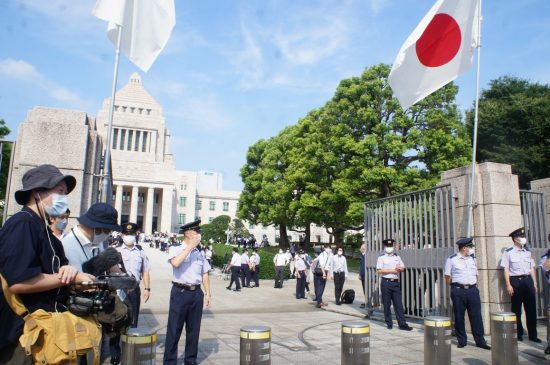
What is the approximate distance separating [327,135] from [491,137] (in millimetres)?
10541

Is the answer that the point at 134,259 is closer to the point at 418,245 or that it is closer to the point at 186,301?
the point at 186,301

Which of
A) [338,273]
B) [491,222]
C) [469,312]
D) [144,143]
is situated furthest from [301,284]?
[144,143]

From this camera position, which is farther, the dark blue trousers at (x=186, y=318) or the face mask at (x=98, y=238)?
the dark blue trousers at (x=186, y=318)

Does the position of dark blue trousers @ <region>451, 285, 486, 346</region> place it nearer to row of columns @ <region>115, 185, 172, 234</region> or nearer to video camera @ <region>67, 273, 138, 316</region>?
video camera @ <region>67, 273, 138, 316</region>

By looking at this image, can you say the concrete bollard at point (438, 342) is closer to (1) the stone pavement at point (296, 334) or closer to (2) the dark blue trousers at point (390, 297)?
(1) the stone pavement at point (296, 334)

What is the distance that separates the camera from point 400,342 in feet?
25.0

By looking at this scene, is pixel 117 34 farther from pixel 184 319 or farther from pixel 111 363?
pixel 111 363

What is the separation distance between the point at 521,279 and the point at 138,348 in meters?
6.73

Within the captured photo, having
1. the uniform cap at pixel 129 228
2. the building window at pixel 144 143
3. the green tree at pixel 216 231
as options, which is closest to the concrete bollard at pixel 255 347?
the uniform cap at pixel 129 228

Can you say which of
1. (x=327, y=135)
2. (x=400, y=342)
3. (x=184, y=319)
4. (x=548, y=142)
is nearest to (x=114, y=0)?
(x=184, y=319)

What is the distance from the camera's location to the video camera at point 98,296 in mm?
2783

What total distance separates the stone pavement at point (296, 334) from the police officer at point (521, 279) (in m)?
0.42

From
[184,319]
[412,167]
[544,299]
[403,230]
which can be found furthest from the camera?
[412,167]

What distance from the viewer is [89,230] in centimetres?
389
